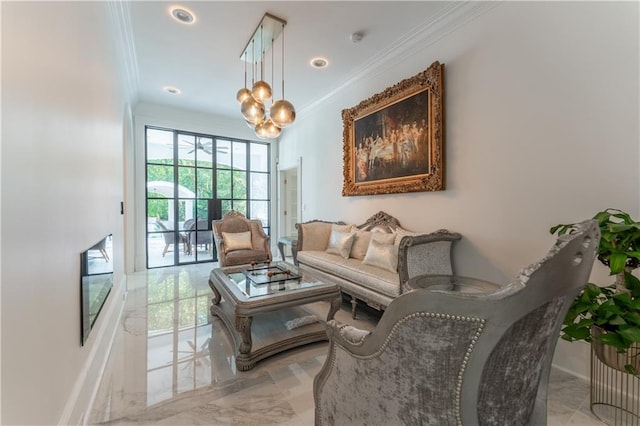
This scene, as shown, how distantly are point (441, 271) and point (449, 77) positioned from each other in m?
2.07

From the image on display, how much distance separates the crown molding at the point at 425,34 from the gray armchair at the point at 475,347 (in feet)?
9.21

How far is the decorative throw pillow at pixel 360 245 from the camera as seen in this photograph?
11.4 feet

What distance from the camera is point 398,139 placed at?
3303mm

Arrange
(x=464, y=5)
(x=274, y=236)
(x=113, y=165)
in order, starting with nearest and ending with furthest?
(x=464, y=5), (x=113, y=165), (x=274, y=236)

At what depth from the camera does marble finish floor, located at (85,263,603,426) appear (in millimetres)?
1541

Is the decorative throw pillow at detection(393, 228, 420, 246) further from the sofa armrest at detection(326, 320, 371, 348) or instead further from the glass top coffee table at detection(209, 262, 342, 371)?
the sofa armrest at detection(326, 320, 371, 348)

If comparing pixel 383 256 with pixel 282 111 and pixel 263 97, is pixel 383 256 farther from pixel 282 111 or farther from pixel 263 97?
pixel 263 97

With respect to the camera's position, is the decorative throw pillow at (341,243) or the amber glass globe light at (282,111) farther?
the decorative throw pillow at (341,243)

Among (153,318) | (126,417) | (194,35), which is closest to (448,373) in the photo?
(126,417)

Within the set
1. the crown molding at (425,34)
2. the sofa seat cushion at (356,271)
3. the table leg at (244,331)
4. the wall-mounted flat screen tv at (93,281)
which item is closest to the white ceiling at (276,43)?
the crown molding at (425,34)

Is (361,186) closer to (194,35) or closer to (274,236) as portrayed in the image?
(194,35)

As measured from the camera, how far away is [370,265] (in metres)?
3.02

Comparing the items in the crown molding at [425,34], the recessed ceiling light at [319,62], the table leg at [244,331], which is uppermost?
the recessed ceiling light at [319,62]

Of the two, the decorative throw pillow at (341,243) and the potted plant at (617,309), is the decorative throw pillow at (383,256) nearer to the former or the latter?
the decorative throw pillow at (341,243)
